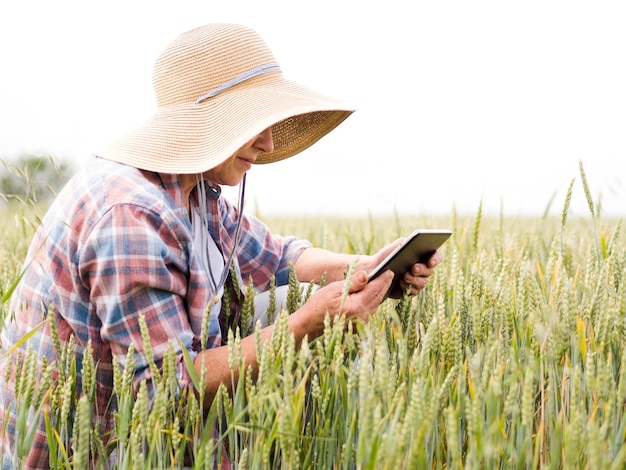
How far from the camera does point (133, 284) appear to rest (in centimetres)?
140

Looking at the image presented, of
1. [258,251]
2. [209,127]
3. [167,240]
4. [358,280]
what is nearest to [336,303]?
[358,280]

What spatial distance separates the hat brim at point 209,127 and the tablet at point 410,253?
1.22 feet

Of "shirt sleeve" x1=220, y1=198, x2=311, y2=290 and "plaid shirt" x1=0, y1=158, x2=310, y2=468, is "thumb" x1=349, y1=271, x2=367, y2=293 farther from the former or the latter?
"shirt sleeve" x1=220, y1=198, x2=311, y2=290

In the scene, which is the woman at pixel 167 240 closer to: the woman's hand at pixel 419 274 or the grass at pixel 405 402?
the woman's hand at pixel 419 274

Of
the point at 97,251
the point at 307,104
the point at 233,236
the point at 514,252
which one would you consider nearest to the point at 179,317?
the point at 97,251

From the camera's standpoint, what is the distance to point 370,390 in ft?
3.26

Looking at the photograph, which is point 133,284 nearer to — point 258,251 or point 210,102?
point 210,102

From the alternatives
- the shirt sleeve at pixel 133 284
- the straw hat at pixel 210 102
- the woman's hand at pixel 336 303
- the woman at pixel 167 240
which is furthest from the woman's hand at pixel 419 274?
the shirt sleeve at pixel 133 284

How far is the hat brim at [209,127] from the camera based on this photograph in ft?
5.00

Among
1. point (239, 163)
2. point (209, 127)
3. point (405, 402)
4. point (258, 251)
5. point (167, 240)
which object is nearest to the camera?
point (405, 402)

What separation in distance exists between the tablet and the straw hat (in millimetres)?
372

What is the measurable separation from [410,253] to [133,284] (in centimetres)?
64

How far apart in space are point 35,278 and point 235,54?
26.8 inches

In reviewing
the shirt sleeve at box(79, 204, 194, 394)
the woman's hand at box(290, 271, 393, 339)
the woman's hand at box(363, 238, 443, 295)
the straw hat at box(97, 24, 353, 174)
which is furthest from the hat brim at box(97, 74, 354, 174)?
the woman's hand at box(363, 238, 443, 295)
